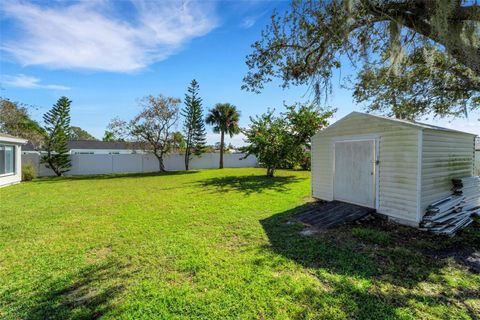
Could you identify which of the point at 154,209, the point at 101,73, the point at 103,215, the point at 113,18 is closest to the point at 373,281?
the point at 154,209

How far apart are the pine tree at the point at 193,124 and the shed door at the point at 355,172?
48.4ft

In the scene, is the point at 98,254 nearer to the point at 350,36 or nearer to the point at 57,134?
the point at 350,36

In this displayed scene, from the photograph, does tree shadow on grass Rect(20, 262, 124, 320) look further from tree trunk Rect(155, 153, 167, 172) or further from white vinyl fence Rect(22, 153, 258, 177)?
white vinyl fence Rect(22, 153, 258, 177)

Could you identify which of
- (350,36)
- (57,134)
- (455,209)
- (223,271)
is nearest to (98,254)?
(223,271)

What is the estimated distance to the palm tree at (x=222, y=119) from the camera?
2098 cm

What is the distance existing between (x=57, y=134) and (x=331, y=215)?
686 inches

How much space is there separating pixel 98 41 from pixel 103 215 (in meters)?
4.44

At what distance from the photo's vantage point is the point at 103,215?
5496mm

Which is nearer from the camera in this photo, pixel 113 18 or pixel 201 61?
pixel 113 18

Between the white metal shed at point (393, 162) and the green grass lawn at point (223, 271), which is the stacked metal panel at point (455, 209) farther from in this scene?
the green grass lawn at point (223, 271)

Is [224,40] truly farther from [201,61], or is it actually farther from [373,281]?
[373,281]

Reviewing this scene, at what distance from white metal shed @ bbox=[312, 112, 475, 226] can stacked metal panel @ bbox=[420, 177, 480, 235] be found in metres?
0.14

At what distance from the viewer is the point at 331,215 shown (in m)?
5.05

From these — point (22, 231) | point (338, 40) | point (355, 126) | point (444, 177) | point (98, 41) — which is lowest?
point (22, 231)
